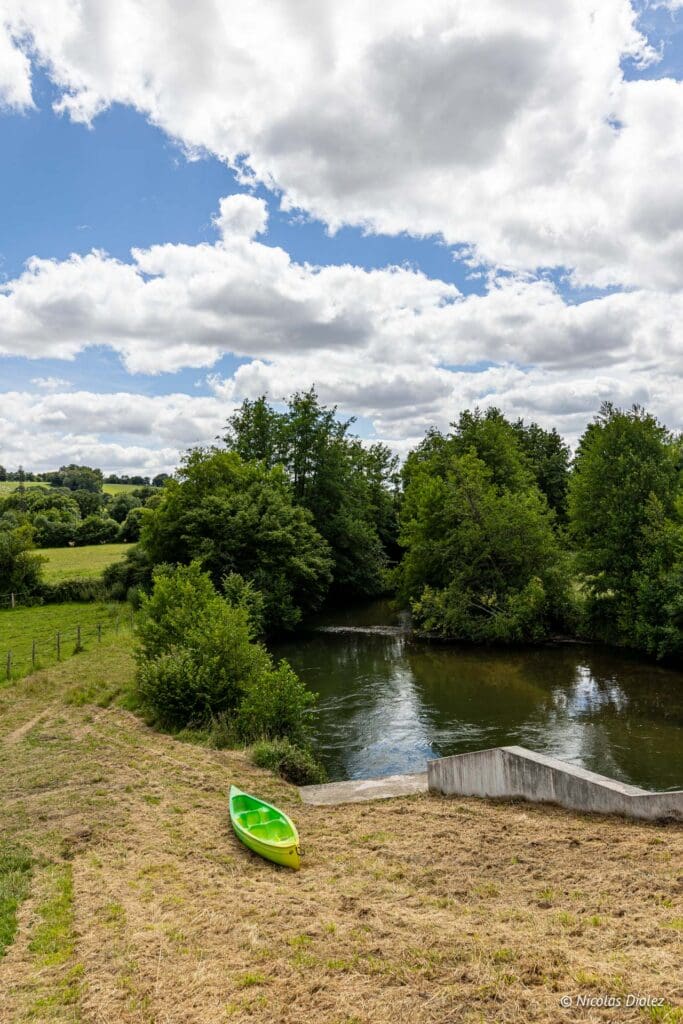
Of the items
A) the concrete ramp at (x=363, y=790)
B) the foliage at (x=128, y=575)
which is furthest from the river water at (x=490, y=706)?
the foliage at (x=128, y=575)

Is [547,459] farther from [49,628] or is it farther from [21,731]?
[21,731]

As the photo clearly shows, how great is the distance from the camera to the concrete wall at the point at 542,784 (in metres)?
9.34

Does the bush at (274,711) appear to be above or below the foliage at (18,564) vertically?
below

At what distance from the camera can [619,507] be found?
91.4ft

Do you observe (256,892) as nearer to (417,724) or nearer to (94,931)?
(94,931)

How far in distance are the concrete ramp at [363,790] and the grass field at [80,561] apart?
35.0 metres

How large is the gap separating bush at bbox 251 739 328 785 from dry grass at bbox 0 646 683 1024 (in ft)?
→ 3.47

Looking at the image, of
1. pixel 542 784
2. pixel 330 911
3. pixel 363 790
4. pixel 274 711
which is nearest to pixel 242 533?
pixel 274 711

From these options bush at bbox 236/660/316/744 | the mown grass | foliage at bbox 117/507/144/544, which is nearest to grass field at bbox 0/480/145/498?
foliage at bbox 117/507/144/544

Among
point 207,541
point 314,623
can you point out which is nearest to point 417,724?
point 207,541

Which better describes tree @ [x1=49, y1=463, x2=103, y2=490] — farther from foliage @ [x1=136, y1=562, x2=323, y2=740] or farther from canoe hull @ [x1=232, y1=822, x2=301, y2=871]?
canoe hull @ [x1=232, y1=822, x2=301, y2=871]

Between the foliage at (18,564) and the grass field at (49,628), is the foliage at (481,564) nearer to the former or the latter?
the grass field at (49,628)

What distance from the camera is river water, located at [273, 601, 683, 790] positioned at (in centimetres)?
1583

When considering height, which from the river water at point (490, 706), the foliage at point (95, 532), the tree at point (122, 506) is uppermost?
the tree at point (122, 506)
